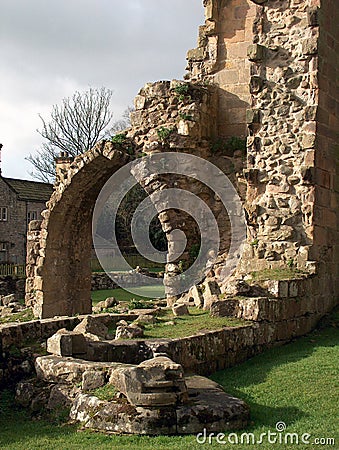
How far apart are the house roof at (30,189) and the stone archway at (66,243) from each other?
62.8ft

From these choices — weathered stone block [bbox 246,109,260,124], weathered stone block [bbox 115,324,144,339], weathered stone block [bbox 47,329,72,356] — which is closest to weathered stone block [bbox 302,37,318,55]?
weathered stone block [bbox 246,109,260,124]

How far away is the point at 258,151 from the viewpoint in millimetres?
10969

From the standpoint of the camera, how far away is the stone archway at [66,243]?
15.8 metres

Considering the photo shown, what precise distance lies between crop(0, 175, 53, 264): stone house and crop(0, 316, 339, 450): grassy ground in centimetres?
2851

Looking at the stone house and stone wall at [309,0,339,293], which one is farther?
the stone house

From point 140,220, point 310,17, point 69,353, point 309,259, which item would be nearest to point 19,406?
point 69,353

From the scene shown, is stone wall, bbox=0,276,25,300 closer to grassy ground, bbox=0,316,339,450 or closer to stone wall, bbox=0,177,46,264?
stone wall, bbox=0,177,46,264

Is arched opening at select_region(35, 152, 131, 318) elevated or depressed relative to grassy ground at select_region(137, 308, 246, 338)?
elevated

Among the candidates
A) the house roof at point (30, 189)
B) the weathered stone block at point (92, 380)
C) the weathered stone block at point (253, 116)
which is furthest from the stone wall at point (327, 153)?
the house roof at point (30, 189)

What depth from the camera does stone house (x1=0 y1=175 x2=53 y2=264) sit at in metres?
35.5

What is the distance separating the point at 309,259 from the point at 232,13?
6.27 meters

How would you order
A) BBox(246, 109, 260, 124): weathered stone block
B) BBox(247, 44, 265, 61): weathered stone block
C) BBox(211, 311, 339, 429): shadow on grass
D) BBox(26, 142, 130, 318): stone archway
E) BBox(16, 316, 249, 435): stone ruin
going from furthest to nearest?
BBox(26, 142, 130, 318): stone archway < BBox(246, 109, 260, 124): weathered stone block < BBox(247, 44, 265, 61): weathered stone block < BBox(211, 311, 339, 429): shadow on grass < BBox(16, 316, 249, 435): stone ruin

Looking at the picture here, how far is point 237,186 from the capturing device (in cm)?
1316

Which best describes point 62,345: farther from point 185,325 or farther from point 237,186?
point 237,186
